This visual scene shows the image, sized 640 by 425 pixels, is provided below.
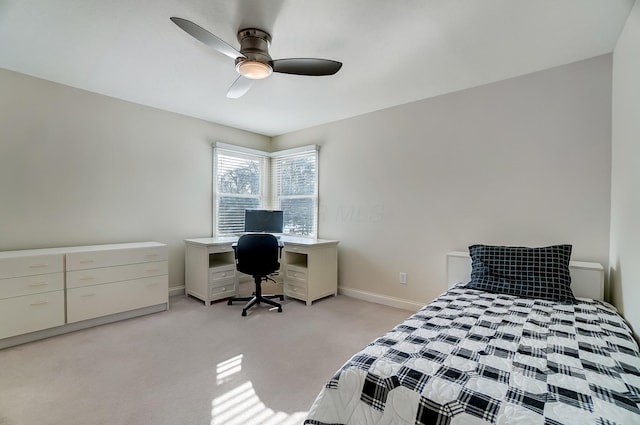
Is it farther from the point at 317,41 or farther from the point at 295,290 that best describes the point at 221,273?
the point at 317,41

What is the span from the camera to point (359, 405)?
1.08 metres

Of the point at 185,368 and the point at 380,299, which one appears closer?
the point at 185,368

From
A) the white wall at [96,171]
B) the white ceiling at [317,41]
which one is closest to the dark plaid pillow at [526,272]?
the white ceiling at [317,41]

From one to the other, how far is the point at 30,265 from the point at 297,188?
10.7ft

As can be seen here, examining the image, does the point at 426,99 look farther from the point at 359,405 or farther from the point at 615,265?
the point at 359,405

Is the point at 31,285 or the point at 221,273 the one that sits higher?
the point at 31,285

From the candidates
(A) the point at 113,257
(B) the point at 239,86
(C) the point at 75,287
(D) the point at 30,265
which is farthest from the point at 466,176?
(D) the point at 30,265

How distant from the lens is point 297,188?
15.5 feet

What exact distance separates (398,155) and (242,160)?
2619 millimetres

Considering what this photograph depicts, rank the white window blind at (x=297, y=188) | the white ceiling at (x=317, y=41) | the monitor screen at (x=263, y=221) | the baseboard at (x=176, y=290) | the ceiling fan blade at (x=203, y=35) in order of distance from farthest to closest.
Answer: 1. the white window blind at (x=297, y=188)
2. the monitor screen at (x=263, y=221)
3. the baseboard at (x=176, y=290)
4. the white ceiling at (x=317, y=41)
5. the ceiling fan blade at (x=203, y=35)

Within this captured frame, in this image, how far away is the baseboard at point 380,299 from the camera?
3379mm

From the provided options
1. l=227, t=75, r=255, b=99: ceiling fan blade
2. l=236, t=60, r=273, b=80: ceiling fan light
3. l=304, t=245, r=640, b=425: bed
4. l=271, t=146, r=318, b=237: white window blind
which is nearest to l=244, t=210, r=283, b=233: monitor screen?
l=271, t=146, r=318, b=237: white window blind

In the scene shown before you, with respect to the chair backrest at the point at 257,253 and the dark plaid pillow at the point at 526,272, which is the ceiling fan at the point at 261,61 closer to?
the chair backrest at the point at 257,253

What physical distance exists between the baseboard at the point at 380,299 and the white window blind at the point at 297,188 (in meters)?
1.03
